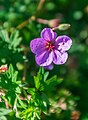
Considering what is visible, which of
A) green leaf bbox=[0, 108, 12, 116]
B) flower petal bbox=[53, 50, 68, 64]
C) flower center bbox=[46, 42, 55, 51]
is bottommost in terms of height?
green leaf bbox=[0, 108, 12, 116]

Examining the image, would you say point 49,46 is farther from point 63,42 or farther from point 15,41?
point 15,41

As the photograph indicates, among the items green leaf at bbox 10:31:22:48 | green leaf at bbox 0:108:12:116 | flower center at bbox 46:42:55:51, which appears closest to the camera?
green leaf at bbox 0:108:12:116

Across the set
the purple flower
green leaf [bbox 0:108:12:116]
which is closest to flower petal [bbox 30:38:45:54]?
the purple flower

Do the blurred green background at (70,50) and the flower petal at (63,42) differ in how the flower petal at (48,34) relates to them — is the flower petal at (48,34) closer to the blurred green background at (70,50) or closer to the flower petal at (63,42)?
the flower petal at (63,42)

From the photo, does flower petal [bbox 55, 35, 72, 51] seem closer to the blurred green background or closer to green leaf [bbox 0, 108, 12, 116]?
the blurred green background

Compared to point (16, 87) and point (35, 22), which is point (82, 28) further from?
point (16, 87)

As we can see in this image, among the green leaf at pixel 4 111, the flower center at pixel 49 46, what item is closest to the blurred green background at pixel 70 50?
the flower center at pixel 49 46
